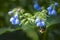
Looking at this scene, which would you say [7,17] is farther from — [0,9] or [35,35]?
[35,35]

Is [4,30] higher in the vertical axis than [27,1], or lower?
lower

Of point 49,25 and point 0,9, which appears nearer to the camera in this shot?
point 49,25

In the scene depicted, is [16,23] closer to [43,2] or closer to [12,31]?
[12,31]

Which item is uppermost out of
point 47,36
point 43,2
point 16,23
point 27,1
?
point 27,1

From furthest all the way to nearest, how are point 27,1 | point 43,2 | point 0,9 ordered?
point 0,9 → point 27,1 → point 43,2

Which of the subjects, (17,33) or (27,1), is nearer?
(17,33)

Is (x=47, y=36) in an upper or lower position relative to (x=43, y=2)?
lower

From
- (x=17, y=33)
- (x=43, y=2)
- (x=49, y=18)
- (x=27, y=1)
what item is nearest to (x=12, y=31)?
(x=17, y=33)

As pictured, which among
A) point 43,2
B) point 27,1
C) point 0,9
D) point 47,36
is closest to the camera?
point 47,36

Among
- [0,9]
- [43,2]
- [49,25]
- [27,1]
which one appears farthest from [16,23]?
[0,9]
